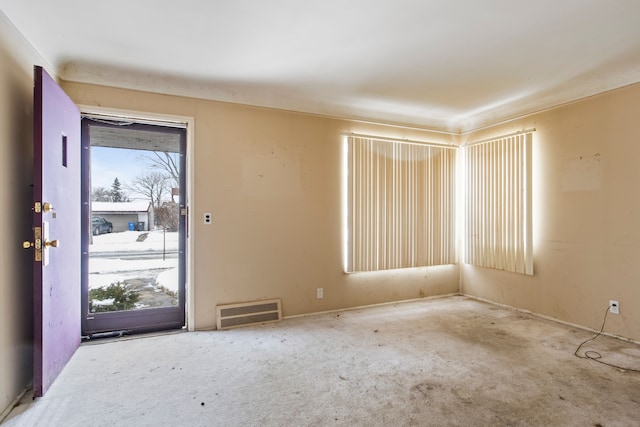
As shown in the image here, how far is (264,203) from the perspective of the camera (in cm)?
375

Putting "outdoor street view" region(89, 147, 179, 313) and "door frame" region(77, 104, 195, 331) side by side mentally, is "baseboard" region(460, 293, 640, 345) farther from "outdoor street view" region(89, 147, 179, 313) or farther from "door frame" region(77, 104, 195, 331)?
"outdoor street view" region(89, 147, 179, 313)

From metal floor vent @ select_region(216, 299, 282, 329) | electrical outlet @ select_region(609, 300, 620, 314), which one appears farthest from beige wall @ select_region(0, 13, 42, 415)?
electrical outlet @ select_region(609, 300, 620, 314)

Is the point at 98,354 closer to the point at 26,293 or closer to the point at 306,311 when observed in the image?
the point at 26,293

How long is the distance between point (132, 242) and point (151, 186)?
23.8 inches

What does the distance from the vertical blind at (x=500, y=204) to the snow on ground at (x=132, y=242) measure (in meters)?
3.82

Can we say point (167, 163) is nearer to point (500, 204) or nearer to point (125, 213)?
point (125, 213)

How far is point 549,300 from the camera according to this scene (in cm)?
377

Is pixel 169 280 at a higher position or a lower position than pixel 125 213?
lower

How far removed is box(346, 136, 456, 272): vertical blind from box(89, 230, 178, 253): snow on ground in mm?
2031

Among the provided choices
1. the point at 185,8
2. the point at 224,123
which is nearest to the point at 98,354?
the point at 224,123

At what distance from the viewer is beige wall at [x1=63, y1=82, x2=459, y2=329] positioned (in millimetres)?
3457

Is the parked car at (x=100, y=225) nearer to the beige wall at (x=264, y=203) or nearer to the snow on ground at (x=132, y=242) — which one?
the snow on ground at (x=132, y=242)

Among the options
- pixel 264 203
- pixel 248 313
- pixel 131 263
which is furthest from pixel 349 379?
pixel 131 263

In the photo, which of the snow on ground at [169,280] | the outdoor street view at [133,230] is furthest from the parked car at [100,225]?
the snow on ground at [169,280]
